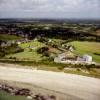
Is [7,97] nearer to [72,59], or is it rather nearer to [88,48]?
[72,59]

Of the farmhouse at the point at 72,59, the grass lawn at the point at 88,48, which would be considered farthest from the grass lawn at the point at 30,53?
the grass lawn at the point at 88,48

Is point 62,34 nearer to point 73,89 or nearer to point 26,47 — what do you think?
point 26,47

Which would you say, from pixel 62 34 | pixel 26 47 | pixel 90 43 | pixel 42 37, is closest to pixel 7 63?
pixel 26 47

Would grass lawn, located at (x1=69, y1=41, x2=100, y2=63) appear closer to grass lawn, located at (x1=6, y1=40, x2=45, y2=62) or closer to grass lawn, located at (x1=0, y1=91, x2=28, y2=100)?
grass lawn, located at (x1=6, y1=40, x2=45, y2=62)

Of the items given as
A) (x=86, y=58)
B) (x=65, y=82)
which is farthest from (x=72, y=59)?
(x=65, y=82)

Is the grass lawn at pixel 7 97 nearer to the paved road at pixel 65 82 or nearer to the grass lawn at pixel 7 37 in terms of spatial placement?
the paved road at pixel 65 82

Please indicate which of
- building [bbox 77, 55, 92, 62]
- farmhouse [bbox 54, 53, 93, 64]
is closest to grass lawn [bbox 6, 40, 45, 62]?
farmhouse [bbox 54, 53, 93, 64]
